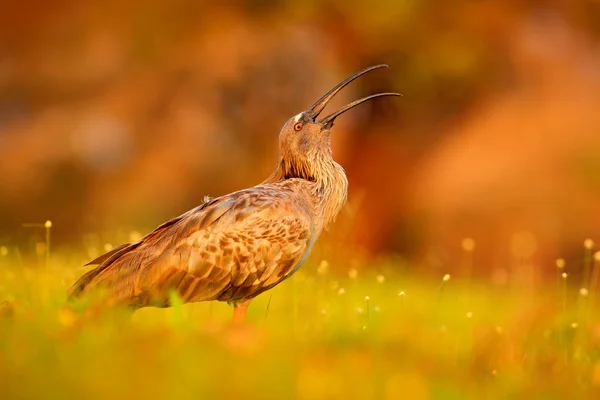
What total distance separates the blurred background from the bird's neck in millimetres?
7688

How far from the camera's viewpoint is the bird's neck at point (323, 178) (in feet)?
20.6

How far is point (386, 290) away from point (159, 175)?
39.3ft

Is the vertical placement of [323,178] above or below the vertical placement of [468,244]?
above

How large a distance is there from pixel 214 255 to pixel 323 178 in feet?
4.06

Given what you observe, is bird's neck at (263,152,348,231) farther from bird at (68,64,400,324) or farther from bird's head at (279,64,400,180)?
bird at (68,64,400,324)

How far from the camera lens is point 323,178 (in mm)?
6375

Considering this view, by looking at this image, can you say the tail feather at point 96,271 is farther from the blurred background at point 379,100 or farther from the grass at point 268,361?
the blurred background at point 379,100

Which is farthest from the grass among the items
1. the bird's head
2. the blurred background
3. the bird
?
the blurred background

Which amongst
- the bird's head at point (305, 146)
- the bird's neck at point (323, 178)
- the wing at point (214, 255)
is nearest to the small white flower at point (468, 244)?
the bird's neck at point (323, 178)

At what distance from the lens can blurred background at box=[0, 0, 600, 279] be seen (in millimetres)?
14914

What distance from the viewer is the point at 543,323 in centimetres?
547

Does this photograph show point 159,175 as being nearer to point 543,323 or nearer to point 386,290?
point 386,290

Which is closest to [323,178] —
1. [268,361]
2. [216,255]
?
[216,255]

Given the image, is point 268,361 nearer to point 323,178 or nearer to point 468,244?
point 323,178
